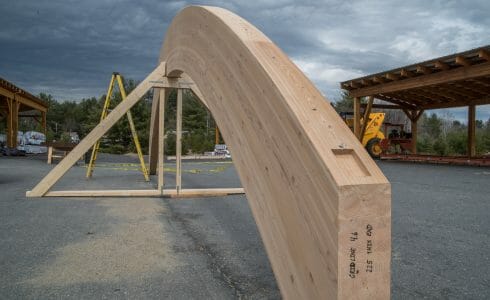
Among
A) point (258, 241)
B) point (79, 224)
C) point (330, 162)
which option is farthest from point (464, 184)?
point (330, 162)

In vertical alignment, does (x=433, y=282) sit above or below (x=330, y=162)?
below

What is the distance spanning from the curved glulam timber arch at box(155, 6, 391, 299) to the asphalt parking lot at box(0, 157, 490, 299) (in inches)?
37.0

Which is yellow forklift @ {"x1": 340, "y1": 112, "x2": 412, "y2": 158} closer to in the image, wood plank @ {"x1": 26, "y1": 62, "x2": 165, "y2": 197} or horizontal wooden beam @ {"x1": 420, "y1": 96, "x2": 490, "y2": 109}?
horizontal wooden beam @ {"x1": 420, "y1": 96, "x2": 490, "y2": 109}

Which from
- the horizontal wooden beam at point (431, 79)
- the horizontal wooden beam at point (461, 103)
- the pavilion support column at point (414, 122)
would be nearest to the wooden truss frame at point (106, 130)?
the horizontal wooden beam at point (431, 79)

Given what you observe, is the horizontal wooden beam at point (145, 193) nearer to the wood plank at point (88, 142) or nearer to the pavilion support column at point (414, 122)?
the wood plank at point (88, 142)

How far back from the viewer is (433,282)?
3.23 m

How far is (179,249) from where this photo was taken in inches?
163

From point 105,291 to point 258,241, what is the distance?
74.5 inches

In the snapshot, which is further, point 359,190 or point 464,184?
point 464,184

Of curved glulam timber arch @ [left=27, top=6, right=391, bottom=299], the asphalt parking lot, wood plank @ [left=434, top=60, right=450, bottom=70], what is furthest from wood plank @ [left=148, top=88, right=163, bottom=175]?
wood plank @ [left=434, top=60, right=450, bottom=70]

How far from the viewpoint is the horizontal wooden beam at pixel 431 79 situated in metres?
12.5

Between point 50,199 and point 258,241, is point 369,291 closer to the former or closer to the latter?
point 258,241

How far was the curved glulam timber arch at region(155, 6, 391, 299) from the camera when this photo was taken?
5.74 ft

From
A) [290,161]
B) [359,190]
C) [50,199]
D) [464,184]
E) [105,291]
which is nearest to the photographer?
[359,190]
